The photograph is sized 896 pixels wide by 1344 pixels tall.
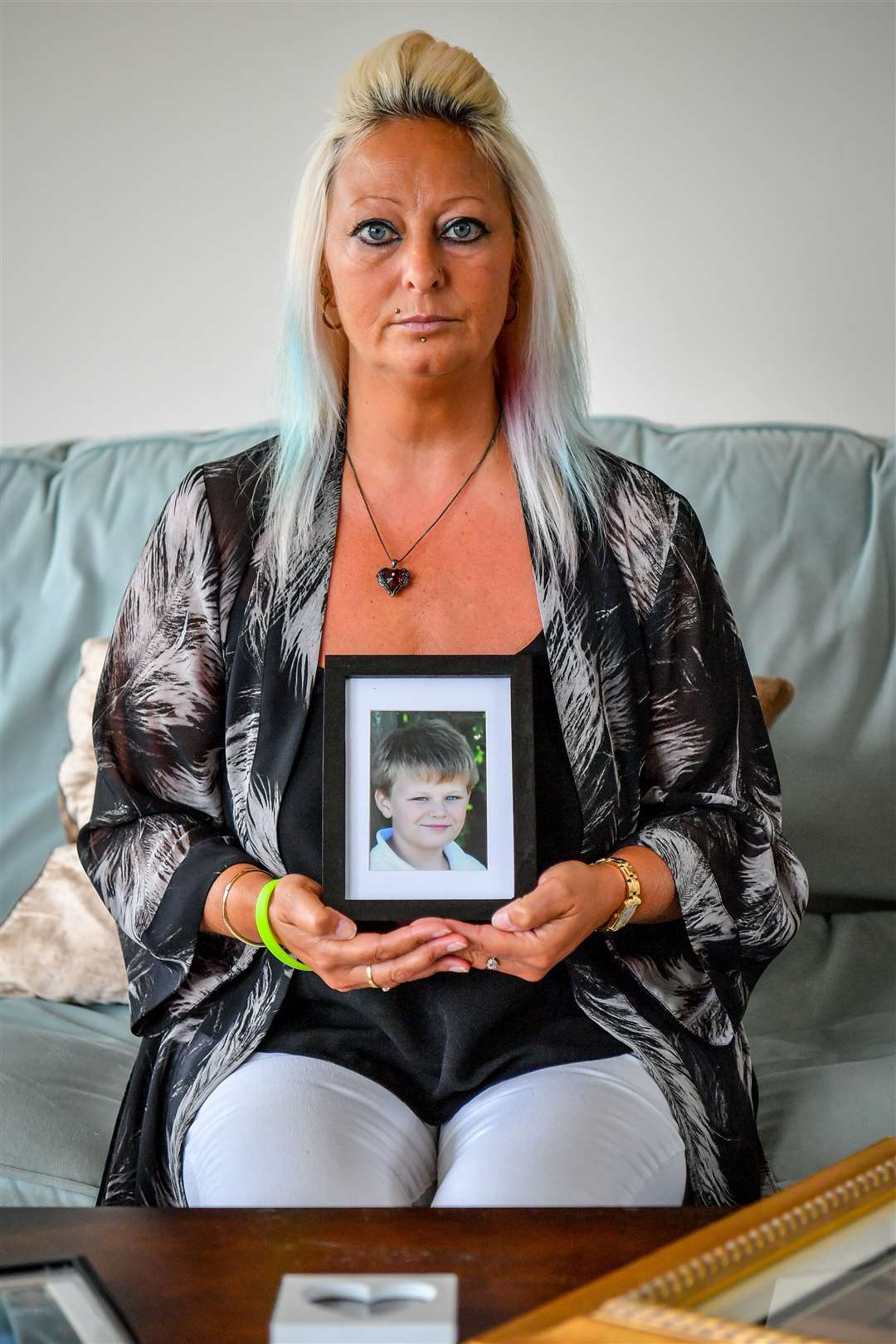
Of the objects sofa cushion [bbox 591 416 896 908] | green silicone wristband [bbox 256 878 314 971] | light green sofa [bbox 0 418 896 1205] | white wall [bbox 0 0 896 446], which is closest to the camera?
green silicone wristband [bbox 256 878 314 971]

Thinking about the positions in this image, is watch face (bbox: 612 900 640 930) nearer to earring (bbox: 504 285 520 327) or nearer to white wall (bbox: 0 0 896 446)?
earring (bbox: 504 285 520 327)

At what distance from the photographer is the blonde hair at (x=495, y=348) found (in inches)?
52.1

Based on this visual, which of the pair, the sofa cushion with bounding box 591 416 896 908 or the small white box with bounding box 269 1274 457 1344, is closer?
the small white box with bounding box 269 1274 457 1344

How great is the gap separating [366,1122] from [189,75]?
6.53ft

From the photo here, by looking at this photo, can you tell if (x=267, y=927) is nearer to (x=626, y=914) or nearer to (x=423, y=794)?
(x=423, y=794)

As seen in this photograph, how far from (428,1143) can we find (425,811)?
291 millimetres

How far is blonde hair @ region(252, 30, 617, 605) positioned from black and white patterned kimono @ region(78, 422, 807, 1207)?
3 cm

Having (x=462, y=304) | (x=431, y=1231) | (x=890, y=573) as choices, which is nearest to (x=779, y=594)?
(x=890, y=573)

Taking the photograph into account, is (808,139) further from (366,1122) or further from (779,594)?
(366,1122)

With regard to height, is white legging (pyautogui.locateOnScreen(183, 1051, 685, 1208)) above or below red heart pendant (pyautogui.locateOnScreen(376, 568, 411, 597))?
below

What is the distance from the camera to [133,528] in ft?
6.52

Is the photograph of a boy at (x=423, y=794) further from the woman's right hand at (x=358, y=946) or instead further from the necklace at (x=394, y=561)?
the necklace at (x=394, y=561)

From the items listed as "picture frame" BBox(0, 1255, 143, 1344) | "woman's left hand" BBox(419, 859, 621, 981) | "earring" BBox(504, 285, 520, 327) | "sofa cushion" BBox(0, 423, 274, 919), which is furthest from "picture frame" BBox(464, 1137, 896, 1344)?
"sofa cushion" BBox(0, 423, 274, 919)

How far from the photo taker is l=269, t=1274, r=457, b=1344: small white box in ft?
2.19
